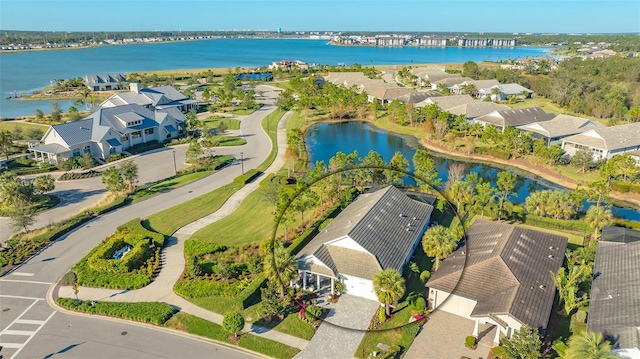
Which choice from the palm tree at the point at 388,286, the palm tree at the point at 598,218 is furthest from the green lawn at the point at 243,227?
the palm tree at the point at 598,218

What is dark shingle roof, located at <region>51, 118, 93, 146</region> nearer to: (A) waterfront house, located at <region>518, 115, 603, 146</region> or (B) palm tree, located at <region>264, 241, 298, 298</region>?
(B) palm tree, located at <region>264, 241, 298, 298</region>

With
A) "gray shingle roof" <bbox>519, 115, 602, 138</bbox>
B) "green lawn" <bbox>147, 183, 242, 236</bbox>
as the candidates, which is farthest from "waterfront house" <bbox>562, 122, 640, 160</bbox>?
"green lawn" <bbox>147, 183, 242, 236</bbox>

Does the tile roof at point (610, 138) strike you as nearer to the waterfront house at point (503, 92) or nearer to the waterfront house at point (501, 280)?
the waterfront house at point (501, 280)

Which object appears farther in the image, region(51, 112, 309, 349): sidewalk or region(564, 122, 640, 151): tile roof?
region(564, 122, 640, 151): tile roof

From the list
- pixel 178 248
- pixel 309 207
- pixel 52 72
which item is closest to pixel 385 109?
pixel 309 207

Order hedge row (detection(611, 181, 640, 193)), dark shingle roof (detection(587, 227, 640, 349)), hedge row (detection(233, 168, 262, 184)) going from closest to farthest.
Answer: dark shingle roof (detection(587, 227, 640, 349)) → hedge row (detection(611, 181, 640, 193)) → hedge row (detection(233, 168, 262, 184))

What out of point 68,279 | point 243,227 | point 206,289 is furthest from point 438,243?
point 68,279
